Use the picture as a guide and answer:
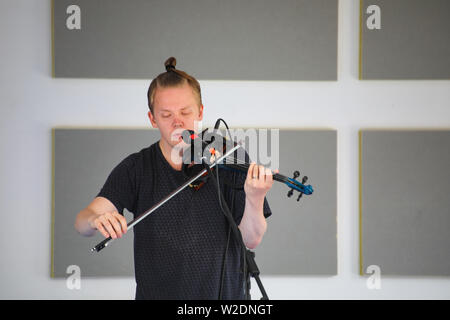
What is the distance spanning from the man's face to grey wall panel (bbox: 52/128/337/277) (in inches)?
31.7

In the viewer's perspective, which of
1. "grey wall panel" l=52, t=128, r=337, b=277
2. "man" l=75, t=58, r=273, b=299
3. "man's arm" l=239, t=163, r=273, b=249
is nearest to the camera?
"man's arm" l=239, t=163, r=273, b=249

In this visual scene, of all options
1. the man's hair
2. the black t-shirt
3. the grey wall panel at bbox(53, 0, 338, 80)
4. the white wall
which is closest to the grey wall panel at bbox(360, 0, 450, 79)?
the white wall

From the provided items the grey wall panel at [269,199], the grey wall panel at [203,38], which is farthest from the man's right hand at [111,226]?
the grey wall panel at [203,38]

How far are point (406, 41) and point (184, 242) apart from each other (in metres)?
1.53

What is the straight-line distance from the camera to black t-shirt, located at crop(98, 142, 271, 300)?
1198 mm

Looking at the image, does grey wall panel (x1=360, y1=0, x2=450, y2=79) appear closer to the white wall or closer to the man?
the white wall

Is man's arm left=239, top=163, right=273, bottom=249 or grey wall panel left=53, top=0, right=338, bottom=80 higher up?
grey wall panel left=53, top=0, right=338, bottom=80

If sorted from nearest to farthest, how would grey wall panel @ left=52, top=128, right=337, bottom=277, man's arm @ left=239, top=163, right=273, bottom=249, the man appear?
1. man's arm @ left=239, top=163, right=273, bottom=249
2. the man
3. grey wall panel @ left=52, top=128, right=337, bottom=277

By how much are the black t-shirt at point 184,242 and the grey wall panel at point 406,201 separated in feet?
3.48

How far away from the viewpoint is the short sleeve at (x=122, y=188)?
49.7 inches

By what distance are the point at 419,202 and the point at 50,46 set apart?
1856mm

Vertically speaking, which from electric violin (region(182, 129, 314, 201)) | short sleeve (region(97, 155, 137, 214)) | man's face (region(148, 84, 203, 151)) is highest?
man's face (region(148, 84, 203, 151))

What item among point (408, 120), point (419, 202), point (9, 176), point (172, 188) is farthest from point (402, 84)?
point (9, 176)

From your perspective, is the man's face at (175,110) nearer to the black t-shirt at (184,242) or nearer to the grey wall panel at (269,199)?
the black t-shirt at (184,242)
